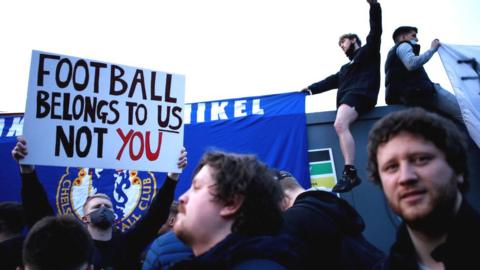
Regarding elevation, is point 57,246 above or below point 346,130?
below

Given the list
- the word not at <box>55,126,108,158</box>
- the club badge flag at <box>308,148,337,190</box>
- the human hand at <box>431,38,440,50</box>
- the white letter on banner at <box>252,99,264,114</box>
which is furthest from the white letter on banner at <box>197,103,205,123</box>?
the human hand at <box>431,38,440,50</box>

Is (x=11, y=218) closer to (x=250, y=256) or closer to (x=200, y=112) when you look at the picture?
(x=250, y=256)

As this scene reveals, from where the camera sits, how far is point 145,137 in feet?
11.1

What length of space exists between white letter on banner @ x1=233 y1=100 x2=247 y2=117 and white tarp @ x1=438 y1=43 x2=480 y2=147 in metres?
2.53

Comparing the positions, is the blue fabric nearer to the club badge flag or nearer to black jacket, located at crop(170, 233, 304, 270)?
black jacket, located at crop(170, 233, 304, 270)

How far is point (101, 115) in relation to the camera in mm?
3334

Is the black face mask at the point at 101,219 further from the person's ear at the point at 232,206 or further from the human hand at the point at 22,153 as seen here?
the person's ear at the point at 232,206

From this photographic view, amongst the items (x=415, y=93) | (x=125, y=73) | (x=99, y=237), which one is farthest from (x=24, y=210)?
(x=415, y=93)

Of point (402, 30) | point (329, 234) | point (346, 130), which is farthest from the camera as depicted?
point (402, 30)

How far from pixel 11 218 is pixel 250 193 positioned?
215 centimetres

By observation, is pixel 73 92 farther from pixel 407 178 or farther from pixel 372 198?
pixel 372 198

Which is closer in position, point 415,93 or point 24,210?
point 24,210

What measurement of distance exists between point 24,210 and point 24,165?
33 centimetres

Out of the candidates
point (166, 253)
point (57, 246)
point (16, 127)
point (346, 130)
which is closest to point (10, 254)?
point (57, 246)
